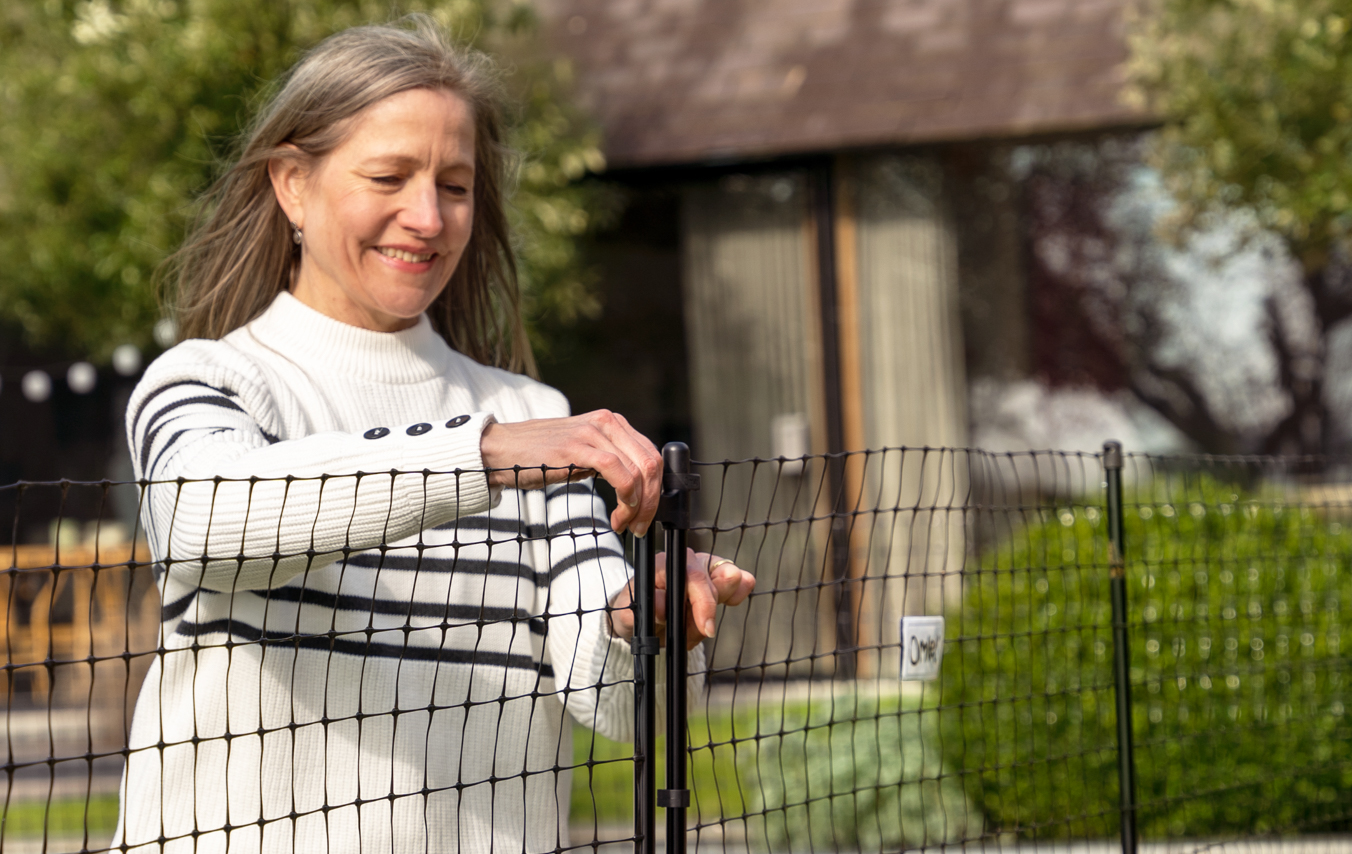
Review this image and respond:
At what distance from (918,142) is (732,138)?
1.02 meters

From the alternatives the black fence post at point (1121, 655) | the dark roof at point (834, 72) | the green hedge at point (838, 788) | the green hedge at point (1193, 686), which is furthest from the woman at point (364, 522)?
the dark roof at point (834, 72)

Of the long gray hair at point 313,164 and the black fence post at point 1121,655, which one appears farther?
the black fence post at point 1121,655

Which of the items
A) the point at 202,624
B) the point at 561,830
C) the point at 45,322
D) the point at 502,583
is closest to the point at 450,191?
the point at 502,583

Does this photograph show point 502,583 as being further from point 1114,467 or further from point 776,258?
point 776,258

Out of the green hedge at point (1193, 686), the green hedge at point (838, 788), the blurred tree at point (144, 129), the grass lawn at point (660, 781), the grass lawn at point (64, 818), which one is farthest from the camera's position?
the blurred tree at point (144, 129)

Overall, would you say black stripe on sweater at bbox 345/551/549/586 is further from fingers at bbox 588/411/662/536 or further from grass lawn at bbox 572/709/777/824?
grass lawn at bbox 572/709/777/824

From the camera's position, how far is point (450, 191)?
1.89 metres

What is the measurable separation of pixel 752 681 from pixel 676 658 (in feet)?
10.2

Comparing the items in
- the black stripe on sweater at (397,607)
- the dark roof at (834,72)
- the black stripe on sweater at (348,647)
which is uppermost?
the dark roof at (834,72)

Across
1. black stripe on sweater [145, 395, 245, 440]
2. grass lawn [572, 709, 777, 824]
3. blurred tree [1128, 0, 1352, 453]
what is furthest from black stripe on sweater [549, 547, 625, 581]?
blurred tree [1128, 0, 1352, 453]

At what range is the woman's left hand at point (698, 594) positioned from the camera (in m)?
1.65

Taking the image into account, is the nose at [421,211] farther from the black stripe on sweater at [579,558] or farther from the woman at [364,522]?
the black stripe on sweater at [579,558]

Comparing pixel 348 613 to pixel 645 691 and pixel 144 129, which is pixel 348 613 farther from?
pixel 144 129

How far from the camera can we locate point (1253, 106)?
6078mm
